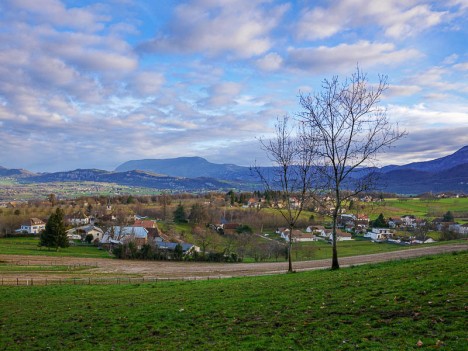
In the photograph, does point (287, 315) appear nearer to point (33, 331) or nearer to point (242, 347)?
point (242, 347)

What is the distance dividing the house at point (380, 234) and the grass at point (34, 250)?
60.4 m

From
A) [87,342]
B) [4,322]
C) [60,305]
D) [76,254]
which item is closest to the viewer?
[87,342]

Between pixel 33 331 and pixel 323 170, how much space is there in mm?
18402

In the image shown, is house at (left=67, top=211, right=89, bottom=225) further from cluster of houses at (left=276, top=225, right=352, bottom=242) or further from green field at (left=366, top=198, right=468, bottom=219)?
green field at (left=366, top=198, right=468, bottom=219)

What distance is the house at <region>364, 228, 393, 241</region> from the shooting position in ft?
281

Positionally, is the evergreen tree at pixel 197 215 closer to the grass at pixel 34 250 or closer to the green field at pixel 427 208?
the grass at pixel 34 250

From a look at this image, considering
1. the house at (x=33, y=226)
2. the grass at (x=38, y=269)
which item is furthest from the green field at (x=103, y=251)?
the house at (x=33, y=226)

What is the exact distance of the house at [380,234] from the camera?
85688 mm

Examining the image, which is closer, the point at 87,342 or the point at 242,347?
the point at 242,347

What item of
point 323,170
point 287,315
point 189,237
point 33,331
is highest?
point 323,170

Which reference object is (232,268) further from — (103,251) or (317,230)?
(317,230)

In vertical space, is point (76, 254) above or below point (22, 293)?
below

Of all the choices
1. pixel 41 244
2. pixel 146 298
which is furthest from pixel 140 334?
pixel 41 244

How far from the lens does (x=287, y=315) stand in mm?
11930
